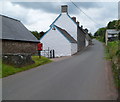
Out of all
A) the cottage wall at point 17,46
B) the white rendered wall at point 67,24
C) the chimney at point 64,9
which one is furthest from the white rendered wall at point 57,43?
the chimney at point 64,9

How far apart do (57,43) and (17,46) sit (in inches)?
379

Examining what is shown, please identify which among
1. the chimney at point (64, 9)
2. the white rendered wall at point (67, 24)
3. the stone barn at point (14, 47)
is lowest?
the stone barn at point (14, 47)

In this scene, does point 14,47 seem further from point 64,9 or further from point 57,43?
point 64,9

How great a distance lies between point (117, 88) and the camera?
7.03m

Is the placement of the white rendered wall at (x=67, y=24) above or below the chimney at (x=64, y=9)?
below

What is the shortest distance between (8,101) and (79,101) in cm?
221

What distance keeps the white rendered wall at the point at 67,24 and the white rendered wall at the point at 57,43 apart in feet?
20.6

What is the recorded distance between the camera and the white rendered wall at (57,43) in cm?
2770

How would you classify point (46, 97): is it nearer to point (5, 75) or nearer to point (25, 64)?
point (5, 75)

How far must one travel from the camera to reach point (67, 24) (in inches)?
1323

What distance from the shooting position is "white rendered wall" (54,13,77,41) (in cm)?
3318

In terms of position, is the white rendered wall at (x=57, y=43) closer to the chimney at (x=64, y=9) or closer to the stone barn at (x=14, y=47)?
the stone barn at (x=14, y=47)

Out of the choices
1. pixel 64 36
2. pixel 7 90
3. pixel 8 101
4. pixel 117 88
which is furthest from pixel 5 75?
pixel 64 36

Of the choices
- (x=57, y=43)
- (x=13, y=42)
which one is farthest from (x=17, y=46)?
(x=57, y=43)
